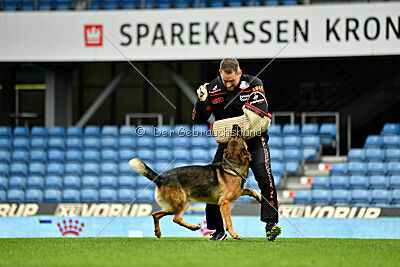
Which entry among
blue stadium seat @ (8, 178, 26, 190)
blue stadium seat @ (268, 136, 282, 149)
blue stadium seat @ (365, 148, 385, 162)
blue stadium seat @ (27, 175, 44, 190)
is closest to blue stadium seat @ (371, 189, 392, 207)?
blue stadium seat @ (365, 148, 385, 162)

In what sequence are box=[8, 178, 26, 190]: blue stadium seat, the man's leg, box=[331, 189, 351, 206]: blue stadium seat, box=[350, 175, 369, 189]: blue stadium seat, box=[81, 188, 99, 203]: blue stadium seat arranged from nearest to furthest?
→ the man's leg
box=[331, 189, 351, 206]: blue stadium seat
box=[350, 175, 369, 189]: blue stadium seat
box=[81, 188, 99, 203]: blue stadium seat
box=[8, 178, 26, 190]: blue stadium seat

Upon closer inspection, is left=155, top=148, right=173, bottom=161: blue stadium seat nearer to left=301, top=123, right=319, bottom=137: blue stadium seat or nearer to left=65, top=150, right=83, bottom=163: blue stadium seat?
left=65, top=150, right=83, bottom=163: blue stadium seat

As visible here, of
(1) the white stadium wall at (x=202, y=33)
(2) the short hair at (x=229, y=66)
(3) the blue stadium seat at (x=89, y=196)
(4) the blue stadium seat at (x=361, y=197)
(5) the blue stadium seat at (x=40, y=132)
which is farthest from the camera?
(5) the blue stadium seat at (x=40, y=132)

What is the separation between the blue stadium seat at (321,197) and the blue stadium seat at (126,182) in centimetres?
418

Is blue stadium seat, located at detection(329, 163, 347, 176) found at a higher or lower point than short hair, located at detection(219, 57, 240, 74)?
lower

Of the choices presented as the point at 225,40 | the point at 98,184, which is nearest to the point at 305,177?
the point at 225,40

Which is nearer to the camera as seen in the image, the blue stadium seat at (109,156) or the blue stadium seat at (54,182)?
the blue stadium seat at (54,182)

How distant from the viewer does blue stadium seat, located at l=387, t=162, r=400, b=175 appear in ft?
48.6

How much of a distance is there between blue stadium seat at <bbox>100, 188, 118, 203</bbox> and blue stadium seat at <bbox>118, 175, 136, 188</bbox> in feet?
1.10

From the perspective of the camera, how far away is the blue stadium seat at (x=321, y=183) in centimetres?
1502

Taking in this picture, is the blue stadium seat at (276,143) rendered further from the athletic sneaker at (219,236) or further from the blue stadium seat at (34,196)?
the athletic sneaker at (219,236)

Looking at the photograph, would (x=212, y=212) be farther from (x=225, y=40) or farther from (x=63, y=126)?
(x=63, y=126)

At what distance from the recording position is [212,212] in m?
6.98

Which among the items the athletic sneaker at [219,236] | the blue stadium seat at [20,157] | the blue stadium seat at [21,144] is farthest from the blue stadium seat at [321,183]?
the athletic sneaker at [219,236]
